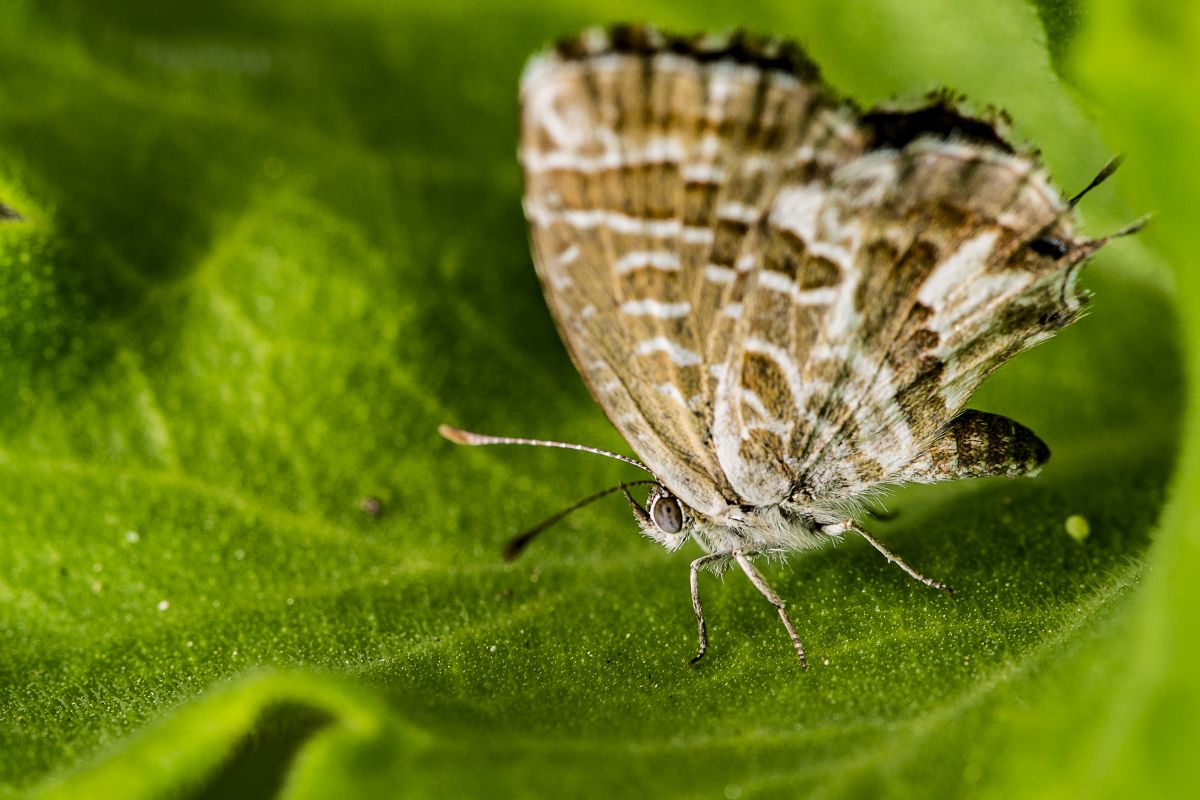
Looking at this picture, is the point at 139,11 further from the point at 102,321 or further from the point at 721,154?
the point at 721,154

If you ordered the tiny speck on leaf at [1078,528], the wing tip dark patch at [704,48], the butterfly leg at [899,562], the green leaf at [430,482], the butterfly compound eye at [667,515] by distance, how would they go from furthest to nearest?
the butterfly compound eye at [667,515] < the tiny speck on leaf at [1078,528] < the butterfly leg at [899,562] < the wing tip dark patch at [704,48] < the green leaf at [430,482]

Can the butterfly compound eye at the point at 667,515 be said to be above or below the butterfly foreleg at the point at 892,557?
below

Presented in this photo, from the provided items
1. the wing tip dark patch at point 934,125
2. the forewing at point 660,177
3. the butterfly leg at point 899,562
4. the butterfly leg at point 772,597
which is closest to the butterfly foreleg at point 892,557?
the butterfly leg at point 899,562

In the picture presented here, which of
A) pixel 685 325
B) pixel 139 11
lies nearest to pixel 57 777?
pixel 685 325

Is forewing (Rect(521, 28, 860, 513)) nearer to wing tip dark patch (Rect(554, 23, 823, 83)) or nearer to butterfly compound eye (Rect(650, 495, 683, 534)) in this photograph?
wing tip dark patch (Rect(554, 23, 823, 83))

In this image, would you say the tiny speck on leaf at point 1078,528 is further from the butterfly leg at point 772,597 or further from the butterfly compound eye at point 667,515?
the butterfly compound eye at point 667,515

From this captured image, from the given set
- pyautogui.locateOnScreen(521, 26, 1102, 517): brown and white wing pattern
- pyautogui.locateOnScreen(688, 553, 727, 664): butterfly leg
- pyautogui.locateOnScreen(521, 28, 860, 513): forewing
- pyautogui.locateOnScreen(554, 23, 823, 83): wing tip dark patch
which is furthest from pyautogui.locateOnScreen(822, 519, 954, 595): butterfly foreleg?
pyautogui.locateOnScreen(554, 23, 823, 83): wing tip dark patch
